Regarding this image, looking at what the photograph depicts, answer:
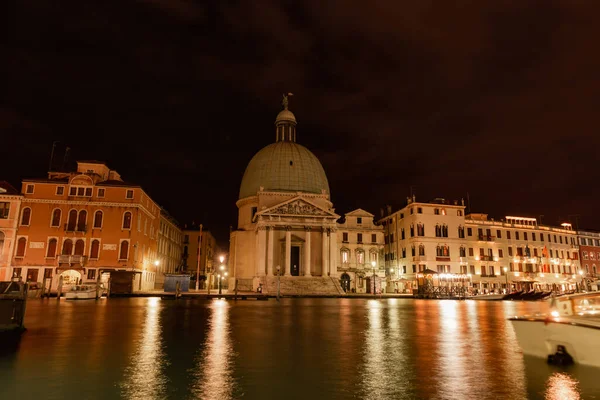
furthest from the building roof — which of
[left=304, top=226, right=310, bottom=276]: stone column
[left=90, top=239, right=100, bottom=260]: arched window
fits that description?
[left=304, top=226, right=310, bottom=276]: stone column

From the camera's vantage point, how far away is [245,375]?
8812 mm

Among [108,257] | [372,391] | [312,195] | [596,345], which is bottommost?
[372,391]

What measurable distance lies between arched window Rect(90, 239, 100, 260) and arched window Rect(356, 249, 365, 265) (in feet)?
126

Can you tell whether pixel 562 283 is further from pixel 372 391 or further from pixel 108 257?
pixel 372 391

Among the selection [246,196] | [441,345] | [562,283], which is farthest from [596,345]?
[562,283]

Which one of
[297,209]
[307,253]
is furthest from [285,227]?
[307,253]

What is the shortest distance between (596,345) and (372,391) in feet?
18.0

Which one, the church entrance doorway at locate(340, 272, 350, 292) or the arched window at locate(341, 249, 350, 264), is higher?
the arched window at locate(341, 249, 350, 264)

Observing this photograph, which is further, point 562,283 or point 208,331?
point 562,283

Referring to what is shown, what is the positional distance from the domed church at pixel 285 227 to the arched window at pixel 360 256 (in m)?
8.70

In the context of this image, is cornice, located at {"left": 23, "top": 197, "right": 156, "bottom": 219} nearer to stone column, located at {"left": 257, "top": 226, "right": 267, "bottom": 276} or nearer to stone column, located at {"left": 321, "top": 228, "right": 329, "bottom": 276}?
stone column, located at {"left": 257, "top": 226, "right": 267, "bottom": 276}

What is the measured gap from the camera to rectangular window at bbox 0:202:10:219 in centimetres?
5362

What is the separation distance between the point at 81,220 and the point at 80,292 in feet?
59.6

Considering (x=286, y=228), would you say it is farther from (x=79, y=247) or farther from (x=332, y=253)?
(x=79, y=247)
